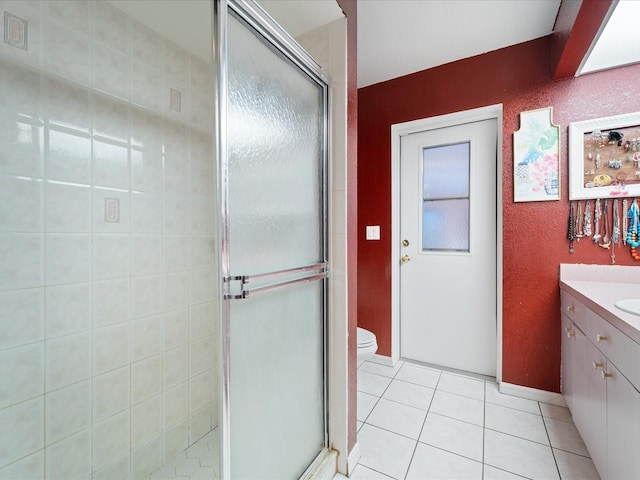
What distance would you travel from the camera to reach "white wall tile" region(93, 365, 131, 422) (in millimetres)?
1225

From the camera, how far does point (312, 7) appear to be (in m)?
1.23

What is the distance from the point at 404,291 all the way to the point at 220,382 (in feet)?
6.47

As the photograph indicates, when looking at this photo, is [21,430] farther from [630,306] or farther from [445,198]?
[445,198]

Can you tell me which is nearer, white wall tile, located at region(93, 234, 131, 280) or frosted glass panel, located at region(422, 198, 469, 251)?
white wall tile, located at region(93, 234, 131, 280)

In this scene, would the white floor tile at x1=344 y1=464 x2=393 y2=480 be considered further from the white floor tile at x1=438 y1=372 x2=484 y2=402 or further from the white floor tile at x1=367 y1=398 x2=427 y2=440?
the white floor tile at x1=438 y1=372 x2=484 y2=402

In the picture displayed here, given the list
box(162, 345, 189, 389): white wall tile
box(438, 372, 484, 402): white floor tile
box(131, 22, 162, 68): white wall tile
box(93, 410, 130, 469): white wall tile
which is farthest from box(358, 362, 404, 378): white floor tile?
box(131, 22, 162, 68): white wall tile

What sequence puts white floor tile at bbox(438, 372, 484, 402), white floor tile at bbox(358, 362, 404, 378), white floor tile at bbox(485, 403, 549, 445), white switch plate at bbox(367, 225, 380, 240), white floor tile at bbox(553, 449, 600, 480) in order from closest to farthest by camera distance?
white floor tile at bbox(553, 449, 600, 480) → white floor tile at bbox(485, 403, 549, 445) → white floor tile at bbox(438, 372, 484, 402) → white floor tile at bbox(358, 362, 404, 378) → white switch plate at bbox(367, 225, 380, 240)

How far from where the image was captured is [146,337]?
1.41 m

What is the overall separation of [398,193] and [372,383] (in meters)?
1.54

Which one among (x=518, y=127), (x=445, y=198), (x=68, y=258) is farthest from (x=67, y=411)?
(x=518, y=127)

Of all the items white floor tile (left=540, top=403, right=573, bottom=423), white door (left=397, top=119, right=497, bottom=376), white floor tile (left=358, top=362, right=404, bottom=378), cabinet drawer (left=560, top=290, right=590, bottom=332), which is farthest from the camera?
white floor tile (left=358, top=362, right=404, bottom=378)

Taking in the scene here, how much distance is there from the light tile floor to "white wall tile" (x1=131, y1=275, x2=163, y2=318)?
1252mm

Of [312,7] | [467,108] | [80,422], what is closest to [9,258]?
[80,422]

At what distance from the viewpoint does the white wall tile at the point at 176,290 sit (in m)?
1.51
